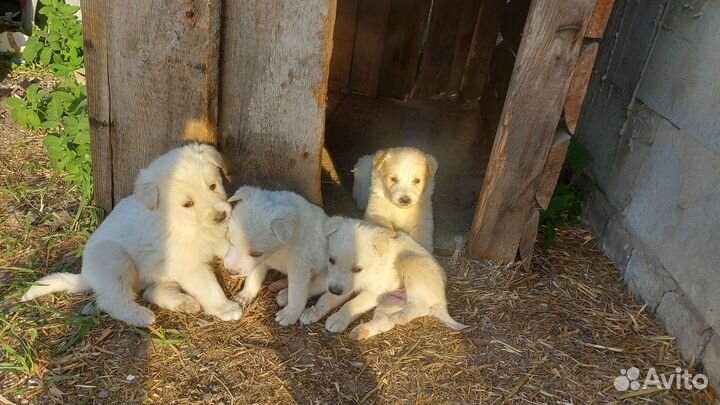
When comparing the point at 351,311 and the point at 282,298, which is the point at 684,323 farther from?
the point at 282,298

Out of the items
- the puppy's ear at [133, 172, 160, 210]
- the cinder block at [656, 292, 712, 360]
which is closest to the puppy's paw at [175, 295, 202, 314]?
the puppy's ear at [133, 172, 160, 210]

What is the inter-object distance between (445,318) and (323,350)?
0.80 meters

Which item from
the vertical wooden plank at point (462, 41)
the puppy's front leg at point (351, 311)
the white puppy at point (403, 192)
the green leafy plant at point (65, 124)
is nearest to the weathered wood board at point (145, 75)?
the green leafy plant at point (65, 124)

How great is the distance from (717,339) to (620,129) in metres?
2.01

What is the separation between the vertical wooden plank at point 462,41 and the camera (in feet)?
24.0

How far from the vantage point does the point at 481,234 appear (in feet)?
13.6

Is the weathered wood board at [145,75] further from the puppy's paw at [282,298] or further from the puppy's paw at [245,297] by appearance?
the puppy's paw at [282,298]

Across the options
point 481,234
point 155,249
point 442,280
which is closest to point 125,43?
point 155,249

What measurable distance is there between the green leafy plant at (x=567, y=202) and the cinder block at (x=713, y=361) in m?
1.41

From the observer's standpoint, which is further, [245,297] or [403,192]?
[403,192]

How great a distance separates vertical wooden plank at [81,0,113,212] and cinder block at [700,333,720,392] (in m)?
4.02

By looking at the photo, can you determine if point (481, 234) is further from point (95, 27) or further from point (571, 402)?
point (95, 27)

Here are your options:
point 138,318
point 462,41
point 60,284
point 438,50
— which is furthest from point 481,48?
point 60,284

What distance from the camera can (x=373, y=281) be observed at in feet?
12.0
